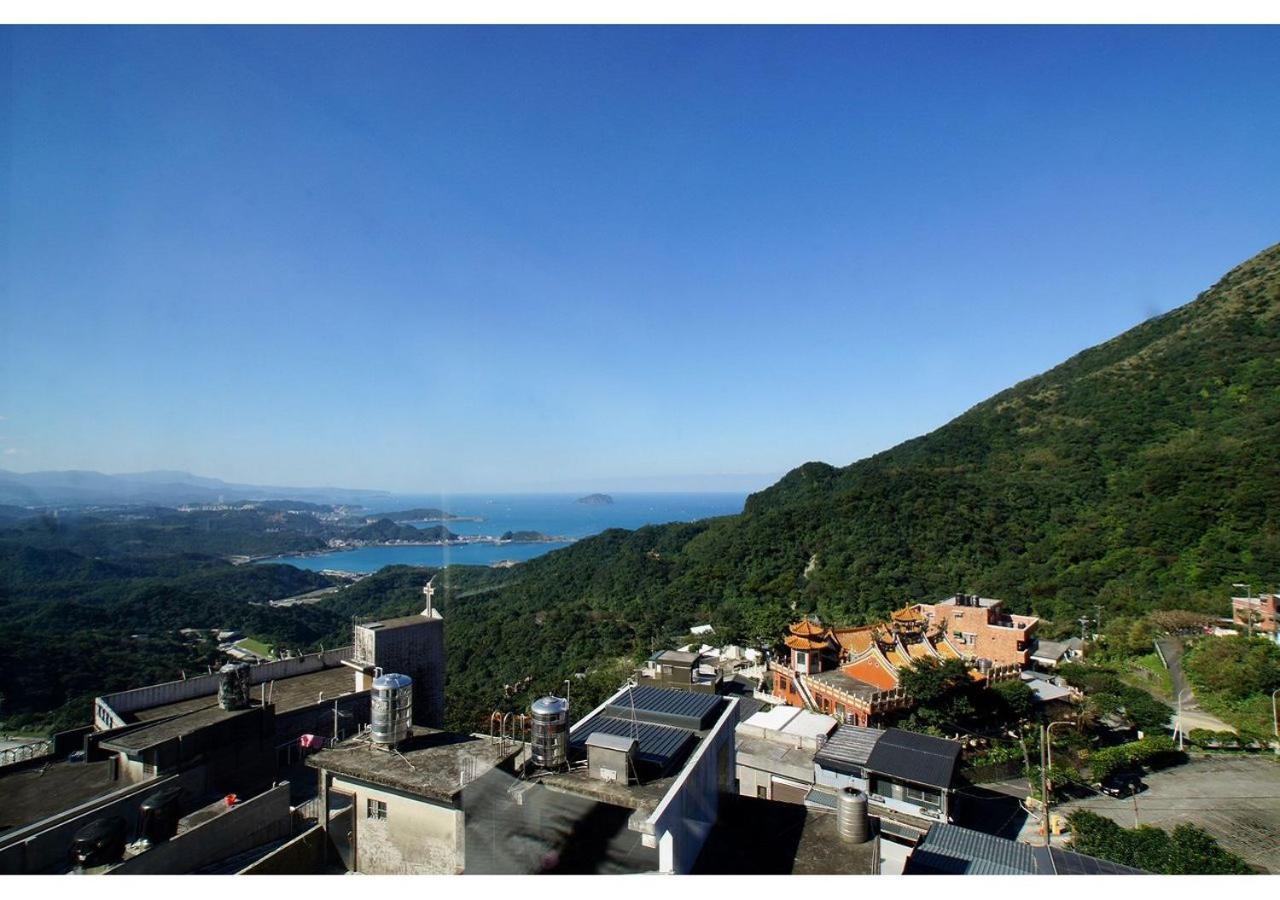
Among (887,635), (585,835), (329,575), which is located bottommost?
(329,575)

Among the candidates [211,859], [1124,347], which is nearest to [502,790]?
[211,859]

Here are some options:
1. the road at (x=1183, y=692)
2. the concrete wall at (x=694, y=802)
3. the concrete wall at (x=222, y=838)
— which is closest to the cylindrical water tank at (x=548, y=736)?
the concrete wall at (x=694, y=802)

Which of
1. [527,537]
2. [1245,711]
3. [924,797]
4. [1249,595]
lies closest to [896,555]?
[1249,595]

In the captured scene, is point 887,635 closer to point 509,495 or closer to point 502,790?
point 502,790

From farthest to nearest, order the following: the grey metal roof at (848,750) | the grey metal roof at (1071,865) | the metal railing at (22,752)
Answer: the grey metal roof at (848,750) → the metal railing at (22,752) → the grey metal roof at (1071,865)

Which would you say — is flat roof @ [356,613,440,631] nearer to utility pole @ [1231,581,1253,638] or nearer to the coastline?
utility pole @ [1231,581,1253,638]

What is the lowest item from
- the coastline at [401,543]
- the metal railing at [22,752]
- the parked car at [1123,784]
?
the coastline at [401,543]

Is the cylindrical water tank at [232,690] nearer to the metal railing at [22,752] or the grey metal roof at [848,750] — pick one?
the metal railing at [22,752]

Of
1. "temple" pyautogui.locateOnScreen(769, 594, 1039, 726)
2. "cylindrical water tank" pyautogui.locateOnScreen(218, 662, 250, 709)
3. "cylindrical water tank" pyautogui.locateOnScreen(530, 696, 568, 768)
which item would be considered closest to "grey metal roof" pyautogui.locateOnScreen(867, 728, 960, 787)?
"temple" pyautogui.locateOnScreen(769, 594, 1039, 726)

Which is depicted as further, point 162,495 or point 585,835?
point 162,495
